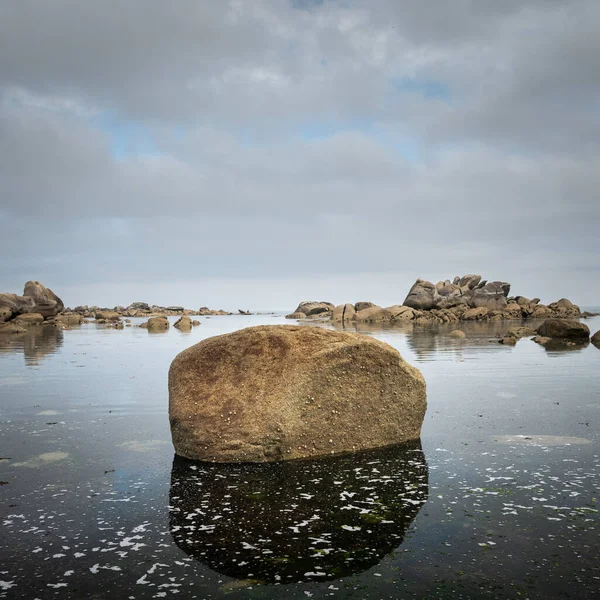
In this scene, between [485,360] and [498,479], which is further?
[485,360]

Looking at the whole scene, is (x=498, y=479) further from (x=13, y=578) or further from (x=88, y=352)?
(x=88, y=352)

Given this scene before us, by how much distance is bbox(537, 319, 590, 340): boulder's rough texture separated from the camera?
3162 centimetres

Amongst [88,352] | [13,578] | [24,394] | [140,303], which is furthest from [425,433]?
[140,303]

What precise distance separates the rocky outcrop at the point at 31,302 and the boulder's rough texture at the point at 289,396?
5386 cm

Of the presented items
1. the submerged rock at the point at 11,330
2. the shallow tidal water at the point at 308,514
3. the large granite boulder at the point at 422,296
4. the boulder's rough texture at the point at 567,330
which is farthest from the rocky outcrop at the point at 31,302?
the shallow tidal water at the point at 308,514

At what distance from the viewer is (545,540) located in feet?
18.0

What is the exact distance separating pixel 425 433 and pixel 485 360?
12871 mm

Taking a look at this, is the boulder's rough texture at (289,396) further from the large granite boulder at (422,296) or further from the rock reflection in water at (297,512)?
the large granite boulder at (422,296)

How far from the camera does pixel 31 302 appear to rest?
201ft

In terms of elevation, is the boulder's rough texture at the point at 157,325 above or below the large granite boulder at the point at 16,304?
below

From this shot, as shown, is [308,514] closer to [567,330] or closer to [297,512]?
[297,512]

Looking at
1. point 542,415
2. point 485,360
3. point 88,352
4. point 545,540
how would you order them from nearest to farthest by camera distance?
point 545,540 → point 542,415 → point 485,360 → point 88,352

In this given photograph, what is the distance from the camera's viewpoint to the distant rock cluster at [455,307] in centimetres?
6988

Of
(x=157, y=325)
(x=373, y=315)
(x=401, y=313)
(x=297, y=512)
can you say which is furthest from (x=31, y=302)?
(x=297, y=512)
